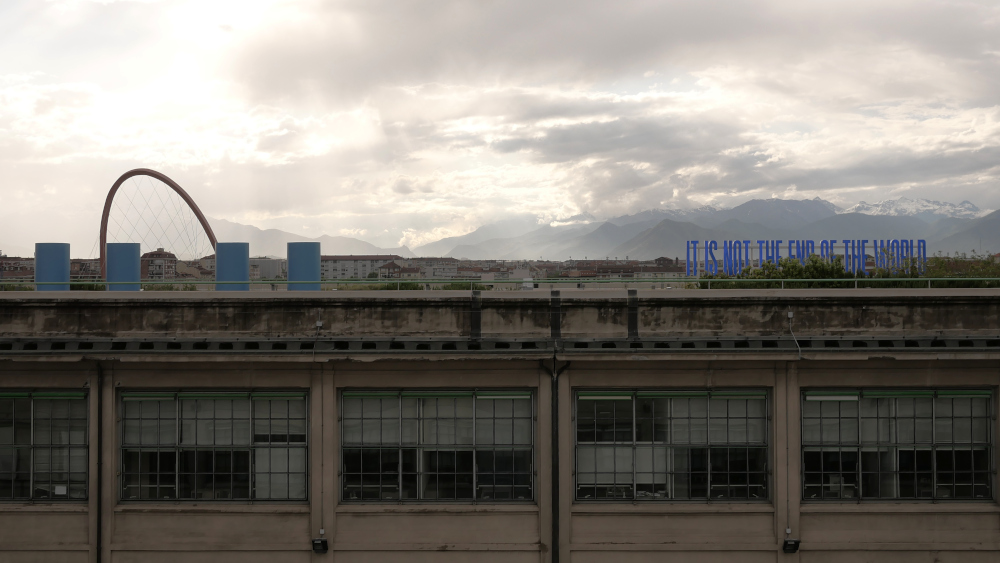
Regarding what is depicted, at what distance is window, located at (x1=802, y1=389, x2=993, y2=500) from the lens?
16047 millimetres

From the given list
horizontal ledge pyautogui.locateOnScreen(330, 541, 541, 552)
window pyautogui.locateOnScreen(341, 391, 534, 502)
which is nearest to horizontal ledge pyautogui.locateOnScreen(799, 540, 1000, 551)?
horizontal ledge pyautogui.locateOnScreen(330, 541, 541, 552)

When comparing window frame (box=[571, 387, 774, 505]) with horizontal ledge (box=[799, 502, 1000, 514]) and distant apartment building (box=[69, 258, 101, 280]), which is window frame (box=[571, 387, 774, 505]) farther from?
distant apartment building (box=[69, 258, 101, 280])

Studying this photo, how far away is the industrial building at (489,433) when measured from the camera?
15961 millimetres

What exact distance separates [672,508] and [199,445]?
477 inches

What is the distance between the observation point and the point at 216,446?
647 inches

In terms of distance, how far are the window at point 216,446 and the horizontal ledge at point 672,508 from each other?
7352mm

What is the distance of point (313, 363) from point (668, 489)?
951 centimetres

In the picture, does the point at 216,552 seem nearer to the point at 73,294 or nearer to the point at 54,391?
the point at 54,391

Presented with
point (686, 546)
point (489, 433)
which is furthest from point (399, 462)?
point (686, 546)

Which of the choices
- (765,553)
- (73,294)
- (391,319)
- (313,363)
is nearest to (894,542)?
(765,553)

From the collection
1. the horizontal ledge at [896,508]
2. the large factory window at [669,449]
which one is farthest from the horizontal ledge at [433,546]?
the horizontal ledge at [896,508]

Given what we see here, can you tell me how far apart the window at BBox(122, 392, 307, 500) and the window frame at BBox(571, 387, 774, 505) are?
22.8ft

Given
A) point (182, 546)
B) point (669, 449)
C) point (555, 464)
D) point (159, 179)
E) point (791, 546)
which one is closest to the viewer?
point (791, 546)

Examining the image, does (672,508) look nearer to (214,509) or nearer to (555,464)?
(555,464)
